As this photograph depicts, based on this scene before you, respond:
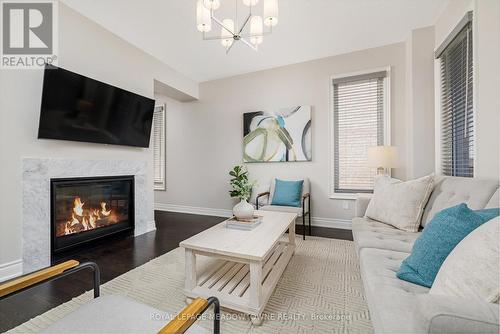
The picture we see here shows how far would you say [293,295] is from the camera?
5.71 ft

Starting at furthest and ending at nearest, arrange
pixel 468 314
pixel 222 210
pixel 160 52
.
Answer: pixel 222 210 < pixel 160 52 < pixel 468 314

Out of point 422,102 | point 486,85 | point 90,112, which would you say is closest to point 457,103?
point 422,102

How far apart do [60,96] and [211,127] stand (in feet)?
8.13

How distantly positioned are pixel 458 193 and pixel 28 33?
4.01m

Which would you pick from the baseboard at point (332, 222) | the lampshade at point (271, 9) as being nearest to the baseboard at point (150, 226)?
the baseboard at point (332, 222)

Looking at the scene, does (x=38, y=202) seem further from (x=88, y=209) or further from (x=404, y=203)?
(x=404, y=203)

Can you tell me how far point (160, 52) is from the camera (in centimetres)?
343

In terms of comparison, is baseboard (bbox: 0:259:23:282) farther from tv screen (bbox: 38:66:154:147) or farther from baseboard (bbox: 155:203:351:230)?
baseboard (bbox: 155:203:351:230)

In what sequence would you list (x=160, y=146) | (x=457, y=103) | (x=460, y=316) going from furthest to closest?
(x=160, y=146)
(x=457, y=103)
(x=460, y=316)

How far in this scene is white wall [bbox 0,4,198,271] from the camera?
2.02 m

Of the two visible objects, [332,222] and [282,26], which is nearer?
[282,26]

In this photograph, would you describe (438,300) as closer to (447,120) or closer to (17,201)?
(447,120)

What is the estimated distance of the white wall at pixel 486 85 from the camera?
1626 mm

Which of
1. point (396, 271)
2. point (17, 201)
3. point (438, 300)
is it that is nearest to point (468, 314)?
point (438, 300)
